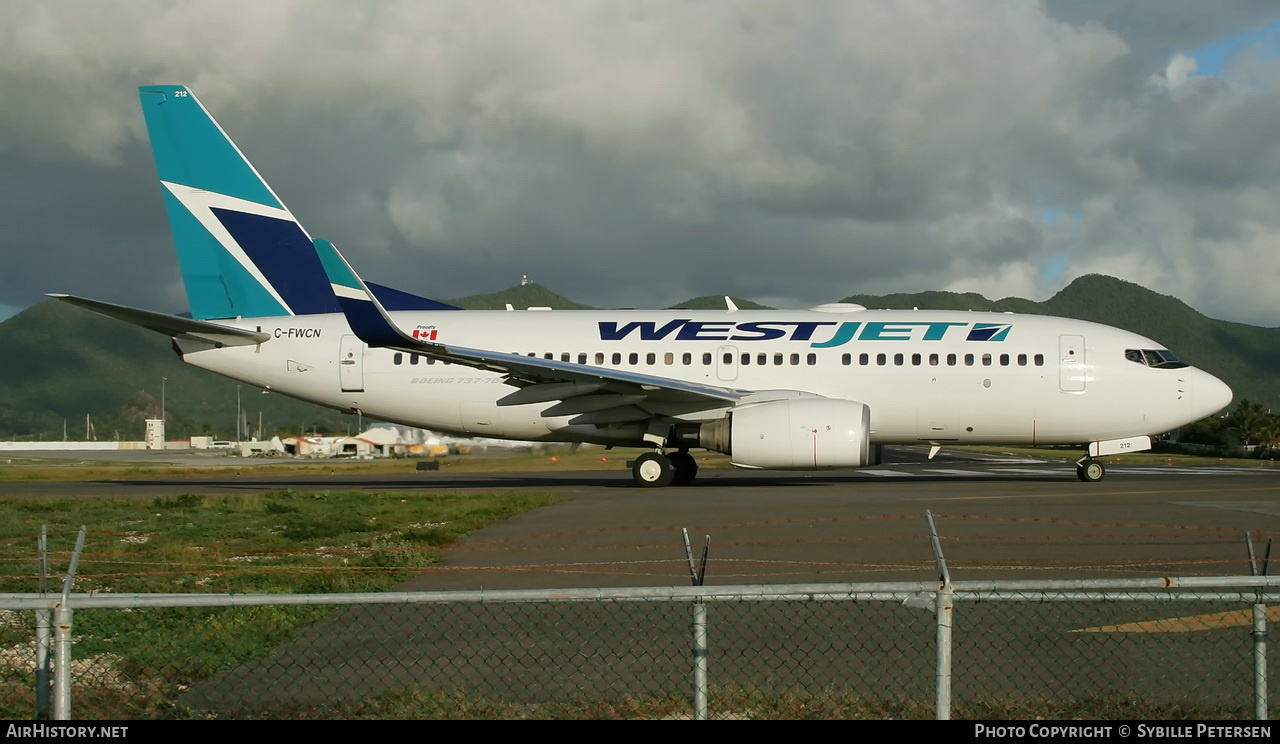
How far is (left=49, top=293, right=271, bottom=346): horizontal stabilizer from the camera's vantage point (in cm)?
2139

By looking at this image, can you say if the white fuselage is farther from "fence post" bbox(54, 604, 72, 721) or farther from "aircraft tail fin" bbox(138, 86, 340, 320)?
"fence post" bbox(54, 604, 72, 721)

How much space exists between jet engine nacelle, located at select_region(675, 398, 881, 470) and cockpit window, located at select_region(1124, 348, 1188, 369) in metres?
6.16

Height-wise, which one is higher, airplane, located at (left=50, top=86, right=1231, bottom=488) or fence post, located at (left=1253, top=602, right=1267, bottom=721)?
airplane, located at (left=50, top=86, right=1231, bottom=488)

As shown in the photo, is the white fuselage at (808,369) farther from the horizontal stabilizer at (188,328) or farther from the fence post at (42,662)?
the fence post at (42,662)

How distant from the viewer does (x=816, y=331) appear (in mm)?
23719

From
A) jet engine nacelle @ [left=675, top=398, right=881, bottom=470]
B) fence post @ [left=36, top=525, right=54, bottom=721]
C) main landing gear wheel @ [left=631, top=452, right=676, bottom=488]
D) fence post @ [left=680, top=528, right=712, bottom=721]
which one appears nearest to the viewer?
fence post @ [left=36, top=525, right=54, bottom=721]

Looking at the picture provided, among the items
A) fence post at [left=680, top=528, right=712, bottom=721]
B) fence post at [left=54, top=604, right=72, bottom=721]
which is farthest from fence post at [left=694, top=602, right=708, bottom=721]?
fence post at [left=54, top=604, right=72, bottom=721]

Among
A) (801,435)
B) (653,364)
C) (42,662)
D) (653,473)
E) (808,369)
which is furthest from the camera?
(653,364)

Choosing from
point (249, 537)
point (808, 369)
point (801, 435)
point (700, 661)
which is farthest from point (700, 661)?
point (808, 369)

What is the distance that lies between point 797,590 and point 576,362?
61.5 ft

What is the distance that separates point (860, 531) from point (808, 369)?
9657 millimetres

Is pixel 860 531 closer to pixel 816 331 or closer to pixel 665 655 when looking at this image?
pixel 665 655

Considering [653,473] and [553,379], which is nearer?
[553,379]

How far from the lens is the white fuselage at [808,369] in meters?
23.1
